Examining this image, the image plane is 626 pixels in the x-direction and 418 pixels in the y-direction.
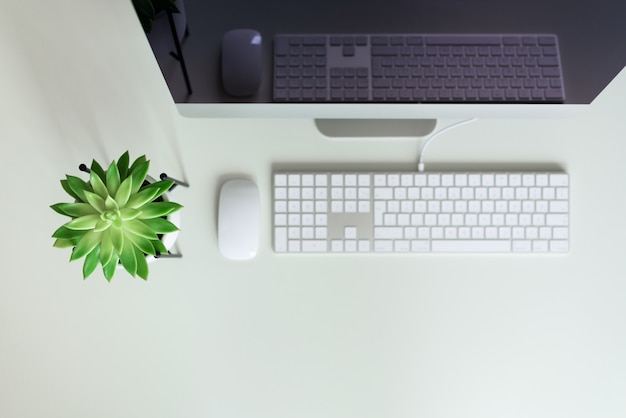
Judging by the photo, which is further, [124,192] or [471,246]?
[471,246]

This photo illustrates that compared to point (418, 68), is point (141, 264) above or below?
below

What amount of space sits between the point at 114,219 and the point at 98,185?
5 cm

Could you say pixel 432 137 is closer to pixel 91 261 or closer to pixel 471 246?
pixel 471 246

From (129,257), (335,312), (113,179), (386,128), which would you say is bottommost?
(335,312)

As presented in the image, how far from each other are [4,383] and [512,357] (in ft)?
2.85

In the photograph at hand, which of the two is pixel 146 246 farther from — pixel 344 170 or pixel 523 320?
pixel 523 320

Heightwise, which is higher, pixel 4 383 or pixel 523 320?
pixel 523 320

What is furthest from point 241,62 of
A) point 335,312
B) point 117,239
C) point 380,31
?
point 335,312

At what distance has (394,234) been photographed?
83 centimetres

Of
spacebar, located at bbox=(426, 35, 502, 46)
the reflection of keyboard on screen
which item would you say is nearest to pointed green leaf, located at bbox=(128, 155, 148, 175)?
the reflection of keyboard on screen

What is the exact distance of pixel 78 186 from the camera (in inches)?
26.7

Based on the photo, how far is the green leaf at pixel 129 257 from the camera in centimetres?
68

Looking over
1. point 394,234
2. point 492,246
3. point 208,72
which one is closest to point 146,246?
point 208,72

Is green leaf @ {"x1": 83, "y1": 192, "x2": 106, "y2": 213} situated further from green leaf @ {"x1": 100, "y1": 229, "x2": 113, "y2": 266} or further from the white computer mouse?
the white computer mouse
